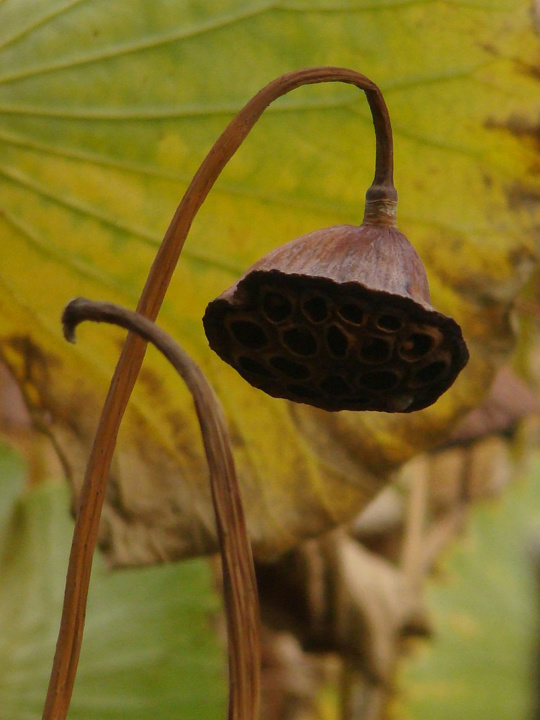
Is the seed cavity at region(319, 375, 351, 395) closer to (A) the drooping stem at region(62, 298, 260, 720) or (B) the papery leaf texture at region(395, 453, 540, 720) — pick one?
(A) the drooping stem at region(62, 298, 260, 720)

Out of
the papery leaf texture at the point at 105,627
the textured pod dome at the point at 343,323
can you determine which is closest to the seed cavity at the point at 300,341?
the textured pod dome at the point at 343,323

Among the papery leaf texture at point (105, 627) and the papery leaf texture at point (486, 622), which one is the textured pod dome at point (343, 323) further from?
the papery leaf texture at point (486, 622)

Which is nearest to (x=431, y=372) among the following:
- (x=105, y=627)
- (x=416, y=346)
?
(x=416, y=346)

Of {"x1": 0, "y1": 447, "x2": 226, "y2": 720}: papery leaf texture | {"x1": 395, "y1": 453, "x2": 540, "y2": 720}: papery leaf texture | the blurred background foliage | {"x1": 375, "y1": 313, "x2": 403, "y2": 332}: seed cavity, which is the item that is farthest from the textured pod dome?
{"x1": 395, "y1": 453, "x2": 540, "y2": 720}: papery leaf texture

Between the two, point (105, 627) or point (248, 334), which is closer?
point (248, 334)

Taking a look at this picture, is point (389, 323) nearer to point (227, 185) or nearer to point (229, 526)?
point (229, 526)

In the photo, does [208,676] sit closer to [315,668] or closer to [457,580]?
[315,668]
